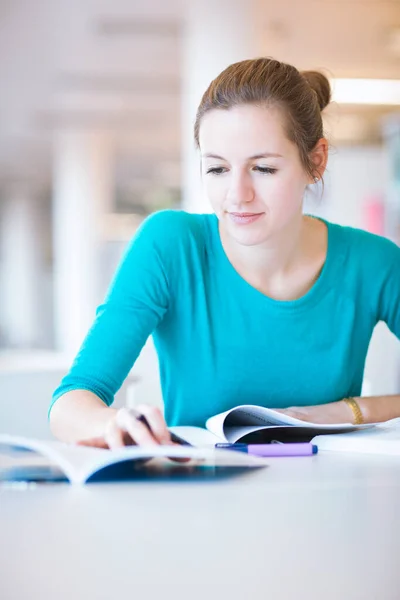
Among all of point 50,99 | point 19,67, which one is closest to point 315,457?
point 19,67

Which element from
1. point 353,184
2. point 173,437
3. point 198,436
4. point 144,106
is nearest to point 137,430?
point 173,437

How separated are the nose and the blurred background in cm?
39

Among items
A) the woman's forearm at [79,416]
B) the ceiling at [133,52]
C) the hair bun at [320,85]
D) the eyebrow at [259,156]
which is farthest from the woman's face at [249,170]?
the ceiling at [133,52]

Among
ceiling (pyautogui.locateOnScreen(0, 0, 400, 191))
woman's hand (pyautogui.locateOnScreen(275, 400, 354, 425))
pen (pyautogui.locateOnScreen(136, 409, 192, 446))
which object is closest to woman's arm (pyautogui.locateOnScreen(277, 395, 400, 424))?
woman's hand (pyautogui.locateOnScreen(275, 400, 354, 425))

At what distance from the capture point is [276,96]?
138cm

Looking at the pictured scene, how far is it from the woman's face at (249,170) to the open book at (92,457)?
53 centimetres

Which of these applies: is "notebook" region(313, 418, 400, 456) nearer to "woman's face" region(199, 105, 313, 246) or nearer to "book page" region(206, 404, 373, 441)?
"book page" region(206, 404, 373, 441)

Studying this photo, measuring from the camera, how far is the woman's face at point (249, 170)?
1324 mm

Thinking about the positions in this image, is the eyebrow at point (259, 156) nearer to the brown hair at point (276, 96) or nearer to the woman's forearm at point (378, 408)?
the brown hair at point (276, 96)

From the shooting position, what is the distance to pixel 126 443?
948 millimetres

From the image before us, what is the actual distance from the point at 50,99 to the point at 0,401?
8572mm

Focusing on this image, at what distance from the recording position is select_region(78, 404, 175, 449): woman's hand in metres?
0.90

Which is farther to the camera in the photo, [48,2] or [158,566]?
[48,2]

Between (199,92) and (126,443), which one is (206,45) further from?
(126,443)
